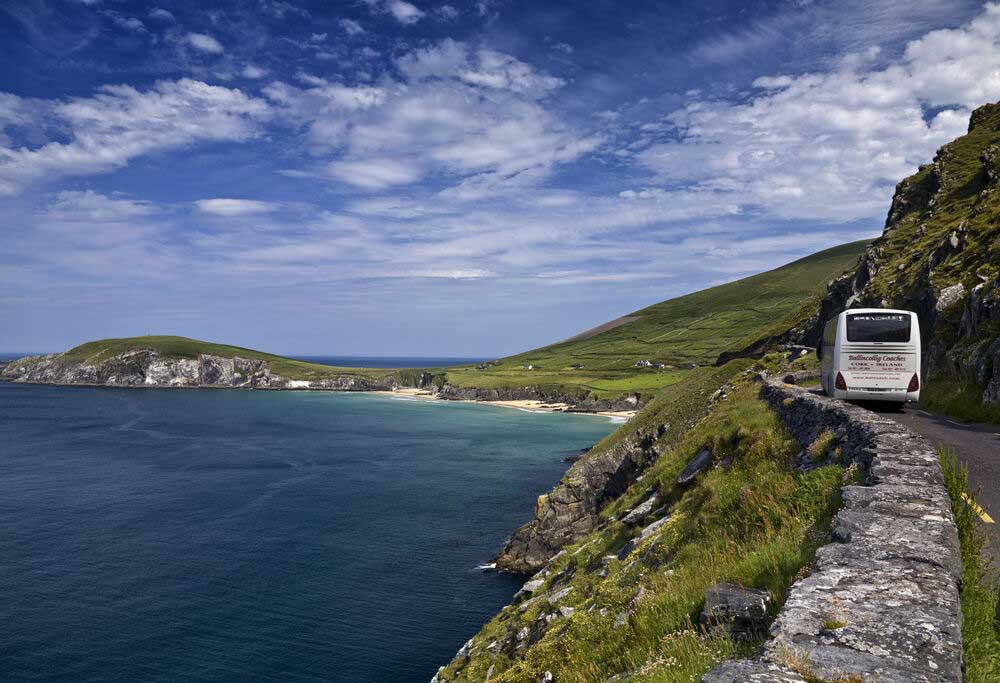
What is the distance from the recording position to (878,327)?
28516 millimetres

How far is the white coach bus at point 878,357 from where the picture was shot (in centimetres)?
2816

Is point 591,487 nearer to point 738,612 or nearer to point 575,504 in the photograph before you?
point 575,504

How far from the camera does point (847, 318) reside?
29188mm

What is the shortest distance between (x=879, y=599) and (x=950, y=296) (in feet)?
143

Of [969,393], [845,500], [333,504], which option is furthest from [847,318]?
[333,504]

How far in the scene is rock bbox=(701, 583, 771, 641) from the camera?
8133 mm

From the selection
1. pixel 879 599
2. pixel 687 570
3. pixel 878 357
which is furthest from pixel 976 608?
pixel 878 357

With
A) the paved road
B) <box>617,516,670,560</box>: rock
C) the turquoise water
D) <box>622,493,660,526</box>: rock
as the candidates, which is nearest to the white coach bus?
the paved road

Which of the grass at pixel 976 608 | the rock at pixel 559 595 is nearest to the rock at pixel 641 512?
the rock at pixel 559 595

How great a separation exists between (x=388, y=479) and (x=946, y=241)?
80664mm

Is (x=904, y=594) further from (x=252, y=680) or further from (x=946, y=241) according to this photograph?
(x=946, y=241)

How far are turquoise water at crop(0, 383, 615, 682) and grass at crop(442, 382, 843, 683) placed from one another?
68.1 ft

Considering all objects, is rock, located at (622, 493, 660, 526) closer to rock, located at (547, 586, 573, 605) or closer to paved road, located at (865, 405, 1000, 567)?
rock, located at (547, 586, 573, 605)

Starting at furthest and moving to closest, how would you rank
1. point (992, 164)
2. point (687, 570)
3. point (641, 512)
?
point (992, 164) < point (641, 512) < point (687, 570)
